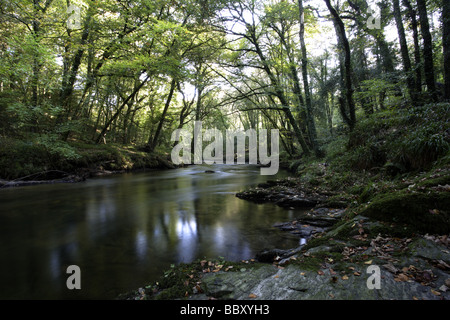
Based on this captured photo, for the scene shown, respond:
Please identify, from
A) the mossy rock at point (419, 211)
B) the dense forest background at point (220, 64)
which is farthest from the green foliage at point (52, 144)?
the mossy rock at point (419, 211)

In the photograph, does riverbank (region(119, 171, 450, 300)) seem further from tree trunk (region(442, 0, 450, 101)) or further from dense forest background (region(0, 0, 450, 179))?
tree trunk (region(442, 0, 450, 101))

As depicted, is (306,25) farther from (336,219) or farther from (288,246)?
(288,246)

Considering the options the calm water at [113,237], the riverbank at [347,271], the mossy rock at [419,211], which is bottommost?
the calm water at [113,237]

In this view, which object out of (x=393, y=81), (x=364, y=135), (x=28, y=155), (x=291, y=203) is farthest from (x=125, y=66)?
(x=393, y=81)

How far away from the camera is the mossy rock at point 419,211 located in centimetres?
260

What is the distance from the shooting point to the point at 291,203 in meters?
6.59

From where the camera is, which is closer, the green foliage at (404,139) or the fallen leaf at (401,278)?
the fallen leaf at (401,278)

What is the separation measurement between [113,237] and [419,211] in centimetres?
551

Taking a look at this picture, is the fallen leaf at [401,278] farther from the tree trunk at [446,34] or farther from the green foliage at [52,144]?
the green foliage at [52,144]

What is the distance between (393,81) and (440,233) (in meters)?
8.88

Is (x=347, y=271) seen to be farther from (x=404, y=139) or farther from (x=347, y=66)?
(x=347, y=66)

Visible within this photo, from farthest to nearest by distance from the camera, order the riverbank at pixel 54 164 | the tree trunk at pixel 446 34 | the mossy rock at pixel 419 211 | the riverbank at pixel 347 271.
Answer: the riverbank at pixel 54 164
the tree trunk at pixel 446 34
the mossy rock at pixel 419 211
the riverbank at pixel 347 271

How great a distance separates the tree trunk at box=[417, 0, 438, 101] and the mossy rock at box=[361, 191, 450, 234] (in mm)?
5677

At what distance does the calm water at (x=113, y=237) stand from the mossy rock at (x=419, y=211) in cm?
171
